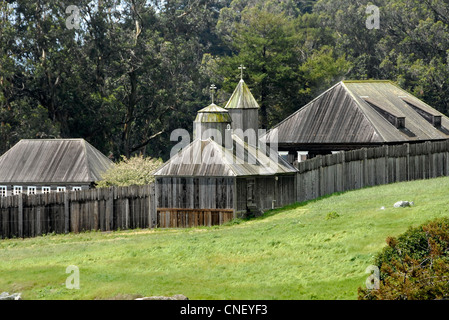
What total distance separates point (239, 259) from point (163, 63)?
54.3 meters

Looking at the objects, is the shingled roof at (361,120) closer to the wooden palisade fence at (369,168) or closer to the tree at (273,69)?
the wooden palisade fence at (369,168)

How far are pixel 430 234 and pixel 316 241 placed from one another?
787 centimetres

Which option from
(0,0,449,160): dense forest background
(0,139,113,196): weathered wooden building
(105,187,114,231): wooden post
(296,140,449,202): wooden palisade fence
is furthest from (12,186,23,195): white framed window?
(296,140,449,202): wooden palisade fence

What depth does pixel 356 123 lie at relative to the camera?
53094mm

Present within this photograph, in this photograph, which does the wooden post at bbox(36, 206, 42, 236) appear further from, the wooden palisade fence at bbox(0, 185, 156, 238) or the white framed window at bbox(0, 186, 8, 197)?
the white framed window at bbox(0, 186, 8, 197)

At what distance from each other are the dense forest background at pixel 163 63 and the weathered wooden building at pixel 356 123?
21.8 meters

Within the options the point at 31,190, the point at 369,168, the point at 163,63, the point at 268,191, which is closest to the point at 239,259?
the point at 268,191

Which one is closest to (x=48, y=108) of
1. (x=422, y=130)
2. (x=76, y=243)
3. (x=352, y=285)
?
(x=422, y=130)

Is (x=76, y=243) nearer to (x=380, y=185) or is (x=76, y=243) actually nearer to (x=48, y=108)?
(x=380, y=185)

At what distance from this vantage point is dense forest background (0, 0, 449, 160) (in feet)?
227

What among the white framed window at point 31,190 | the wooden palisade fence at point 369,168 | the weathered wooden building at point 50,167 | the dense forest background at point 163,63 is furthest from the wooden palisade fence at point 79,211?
the dense forest background at point 163,63

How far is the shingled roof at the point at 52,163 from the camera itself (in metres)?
50.3

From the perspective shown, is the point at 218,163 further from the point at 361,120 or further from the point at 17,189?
the point at 17,189

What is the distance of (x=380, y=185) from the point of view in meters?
46.2
